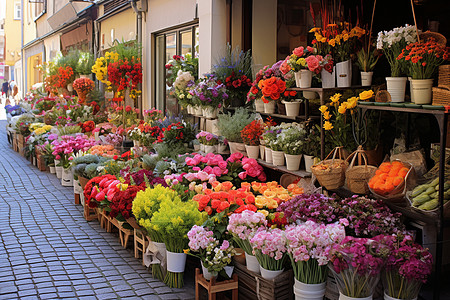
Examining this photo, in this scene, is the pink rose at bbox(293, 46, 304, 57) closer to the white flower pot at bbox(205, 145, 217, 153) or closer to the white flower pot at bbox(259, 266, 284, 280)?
the white flower pot at bbox(205, 145, 217, 153)

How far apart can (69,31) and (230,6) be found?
1255 cm

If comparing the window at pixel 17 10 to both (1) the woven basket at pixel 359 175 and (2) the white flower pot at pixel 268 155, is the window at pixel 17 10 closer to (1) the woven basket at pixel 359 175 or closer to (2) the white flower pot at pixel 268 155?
(2) the white flower pot at pixel 268 155

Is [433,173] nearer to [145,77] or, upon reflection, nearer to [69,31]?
[145,77]

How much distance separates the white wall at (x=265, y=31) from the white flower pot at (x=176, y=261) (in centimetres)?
373

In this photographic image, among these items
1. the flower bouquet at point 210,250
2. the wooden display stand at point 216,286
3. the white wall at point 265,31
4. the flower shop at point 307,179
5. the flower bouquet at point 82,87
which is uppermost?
the white wall at point 265,31

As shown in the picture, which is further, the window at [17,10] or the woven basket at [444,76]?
the window at [17,10]

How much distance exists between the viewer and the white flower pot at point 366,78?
214 inches

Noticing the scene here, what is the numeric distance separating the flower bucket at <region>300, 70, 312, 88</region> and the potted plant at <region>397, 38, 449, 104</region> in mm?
1429

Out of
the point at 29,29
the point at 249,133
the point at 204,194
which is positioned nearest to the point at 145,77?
the point at 249,133

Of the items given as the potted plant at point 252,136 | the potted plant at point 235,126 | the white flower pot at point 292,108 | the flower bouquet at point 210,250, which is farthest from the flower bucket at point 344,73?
the flower bouquet at point 210,250

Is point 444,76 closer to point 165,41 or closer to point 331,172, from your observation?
point 331,172

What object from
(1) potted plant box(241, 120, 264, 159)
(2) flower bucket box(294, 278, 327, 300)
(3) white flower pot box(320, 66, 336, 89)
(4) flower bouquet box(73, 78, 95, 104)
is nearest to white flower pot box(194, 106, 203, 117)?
(1) potted plant box(241, 120, 264, 159)

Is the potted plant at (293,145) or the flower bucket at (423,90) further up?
the flower bucket at (423,90)

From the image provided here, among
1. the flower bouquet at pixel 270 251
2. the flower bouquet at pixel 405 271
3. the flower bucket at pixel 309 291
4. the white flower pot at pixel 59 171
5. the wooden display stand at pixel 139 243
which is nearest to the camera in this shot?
the flower bouquet at pixel 405 271
